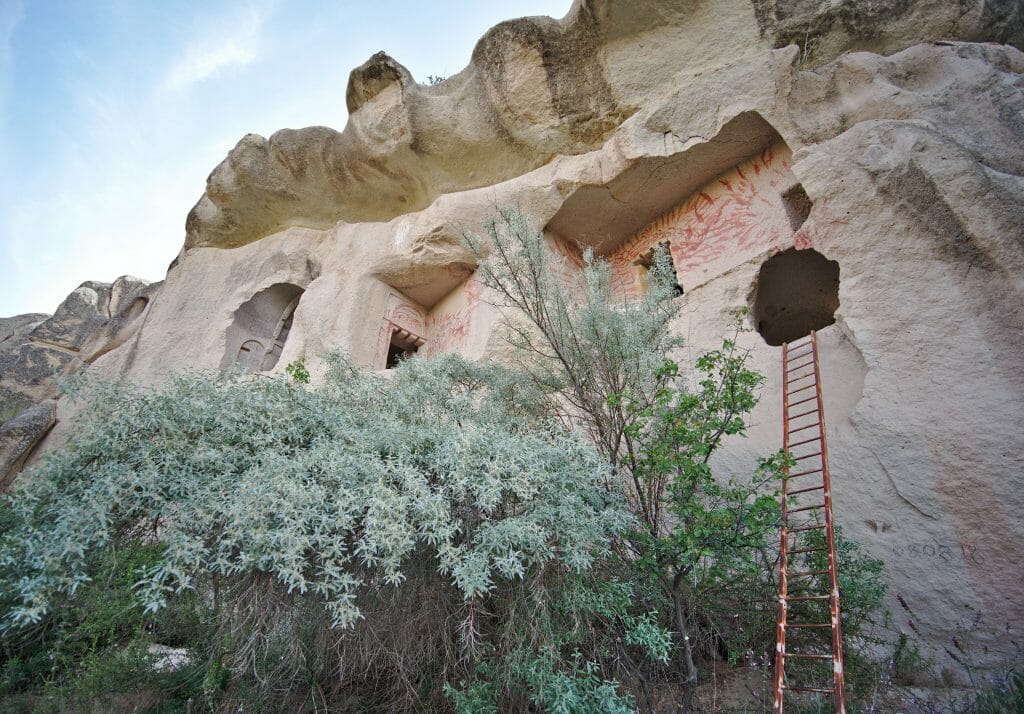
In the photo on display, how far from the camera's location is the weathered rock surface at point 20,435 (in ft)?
22.3

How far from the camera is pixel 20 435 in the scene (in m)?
6.98

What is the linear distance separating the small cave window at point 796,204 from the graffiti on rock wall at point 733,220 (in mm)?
55

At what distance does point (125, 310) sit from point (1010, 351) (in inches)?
456

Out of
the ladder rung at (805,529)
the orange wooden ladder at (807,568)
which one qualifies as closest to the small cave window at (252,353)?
the orange wooden ladder at (807,568)

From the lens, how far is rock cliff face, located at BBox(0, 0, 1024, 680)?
3092 millimetres

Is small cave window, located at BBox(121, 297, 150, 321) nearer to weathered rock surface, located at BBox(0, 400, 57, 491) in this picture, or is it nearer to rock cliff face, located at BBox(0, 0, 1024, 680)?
rock cliff face, located at BBox(0, 0, 1024, 680)

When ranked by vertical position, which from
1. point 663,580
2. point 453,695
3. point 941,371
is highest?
point 941,371

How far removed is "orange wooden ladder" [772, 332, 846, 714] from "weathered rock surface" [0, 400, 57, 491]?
336 inches

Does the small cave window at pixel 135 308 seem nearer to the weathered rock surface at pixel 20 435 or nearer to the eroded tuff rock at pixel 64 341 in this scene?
the eroded tuff rock at pixel 64 341

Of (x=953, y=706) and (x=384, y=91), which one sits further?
(x=384, y=91)

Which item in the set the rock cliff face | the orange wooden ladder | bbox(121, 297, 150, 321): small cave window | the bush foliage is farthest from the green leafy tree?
bbox(121, 297, 150, 321): small cave window

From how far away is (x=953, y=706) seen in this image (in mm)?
2469

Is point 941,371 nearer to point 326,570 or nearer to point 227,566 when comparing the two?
point 326,570

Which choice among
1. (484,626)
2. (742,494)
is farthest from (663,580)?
(484,626)
